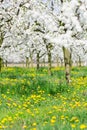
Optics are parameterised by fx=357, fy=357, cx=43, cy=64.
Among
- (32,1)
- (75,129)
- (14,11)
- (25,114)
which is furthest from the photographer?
(14,11)

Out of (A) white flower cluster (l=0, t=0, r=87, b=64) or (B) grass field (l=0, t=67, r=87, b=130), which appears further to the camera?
(A) white flower cluster (l=0, t=0, r=87, b=64)

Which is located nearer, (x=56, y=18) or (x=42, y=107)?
(x=42, y=107)

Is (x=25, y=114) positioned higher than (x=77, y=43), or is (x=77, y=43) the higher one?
(x=77, y=43)

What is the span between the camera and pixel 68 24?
41.2 feet

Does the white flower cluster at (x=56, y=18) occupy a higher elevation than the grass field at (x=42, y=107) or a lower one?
higher

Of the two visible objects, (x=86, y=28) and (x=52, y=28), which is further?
(x=86, y=28)

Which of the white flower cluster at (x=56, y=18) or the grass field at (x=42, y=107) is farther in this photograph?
the white flower cluster at (x=56, y=18)

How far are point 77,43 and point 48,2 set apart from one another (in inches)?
121

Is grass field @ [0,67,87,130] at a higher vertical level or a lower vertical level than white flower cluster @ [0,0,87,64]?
lower

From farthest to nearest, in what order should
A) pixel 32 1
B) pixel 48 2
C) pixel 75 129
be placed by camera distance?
pixel 48 2 → pixel 32 1 → pixel 75 129

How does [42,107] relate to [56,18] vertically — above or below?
below

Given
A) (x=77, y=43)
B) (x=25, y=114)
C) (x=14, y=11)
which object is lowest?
(x=25, y=114)

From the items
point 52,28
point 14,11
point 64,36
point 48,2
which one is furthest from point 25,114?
point 14,11

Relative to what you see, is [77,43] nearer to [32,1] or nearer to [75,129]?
[32,1]
